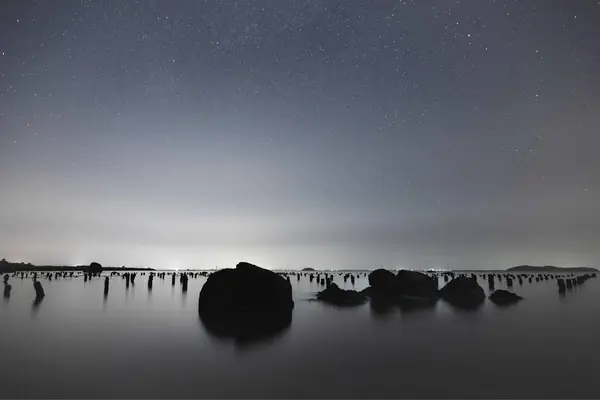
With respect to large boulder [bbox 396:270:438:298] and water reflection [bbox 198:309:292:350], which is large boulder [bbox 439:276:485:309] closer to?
large boulder [bbox 396:270:438:298]

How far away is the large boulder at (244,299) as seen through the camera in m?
22.7

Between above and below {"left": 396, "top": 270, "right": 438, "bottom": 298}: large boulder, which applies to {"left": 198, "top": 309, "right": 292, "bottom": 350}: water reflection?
below

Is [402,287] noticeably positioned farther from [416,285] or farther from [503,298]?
[503,298]

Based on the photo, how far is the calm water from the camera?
954cm

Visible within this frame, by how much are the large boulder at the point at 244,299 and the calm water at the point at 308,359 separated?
201 cm

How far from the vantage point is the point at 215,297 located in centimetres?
2466

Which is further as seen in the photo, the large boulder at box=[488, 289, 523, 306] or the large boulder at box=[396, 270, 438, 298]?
the large boulder at box=[396, 270, 438, 298]

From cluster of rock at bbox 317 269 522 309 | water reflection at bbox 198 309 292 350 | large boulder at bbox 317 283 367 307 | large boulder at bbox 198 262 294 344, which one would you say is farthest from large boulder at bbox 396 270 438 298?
large boulder at bbox 198 262 294 344

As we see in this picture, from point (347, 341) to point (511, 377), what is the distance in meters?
7.27

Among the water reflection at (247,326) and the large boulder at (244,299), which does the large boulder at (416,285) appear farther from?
the large boulder at (244,299)

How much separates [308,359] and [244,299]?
10955 mm

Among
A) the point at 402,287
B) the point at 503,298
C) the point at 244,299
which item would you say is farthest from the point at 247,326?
the point at 503,298

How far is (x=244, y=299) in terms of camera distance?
23281 mm

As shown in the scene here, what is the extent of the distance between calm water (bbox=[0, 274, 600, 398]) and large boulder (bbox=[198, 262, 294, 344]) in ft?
6.61
